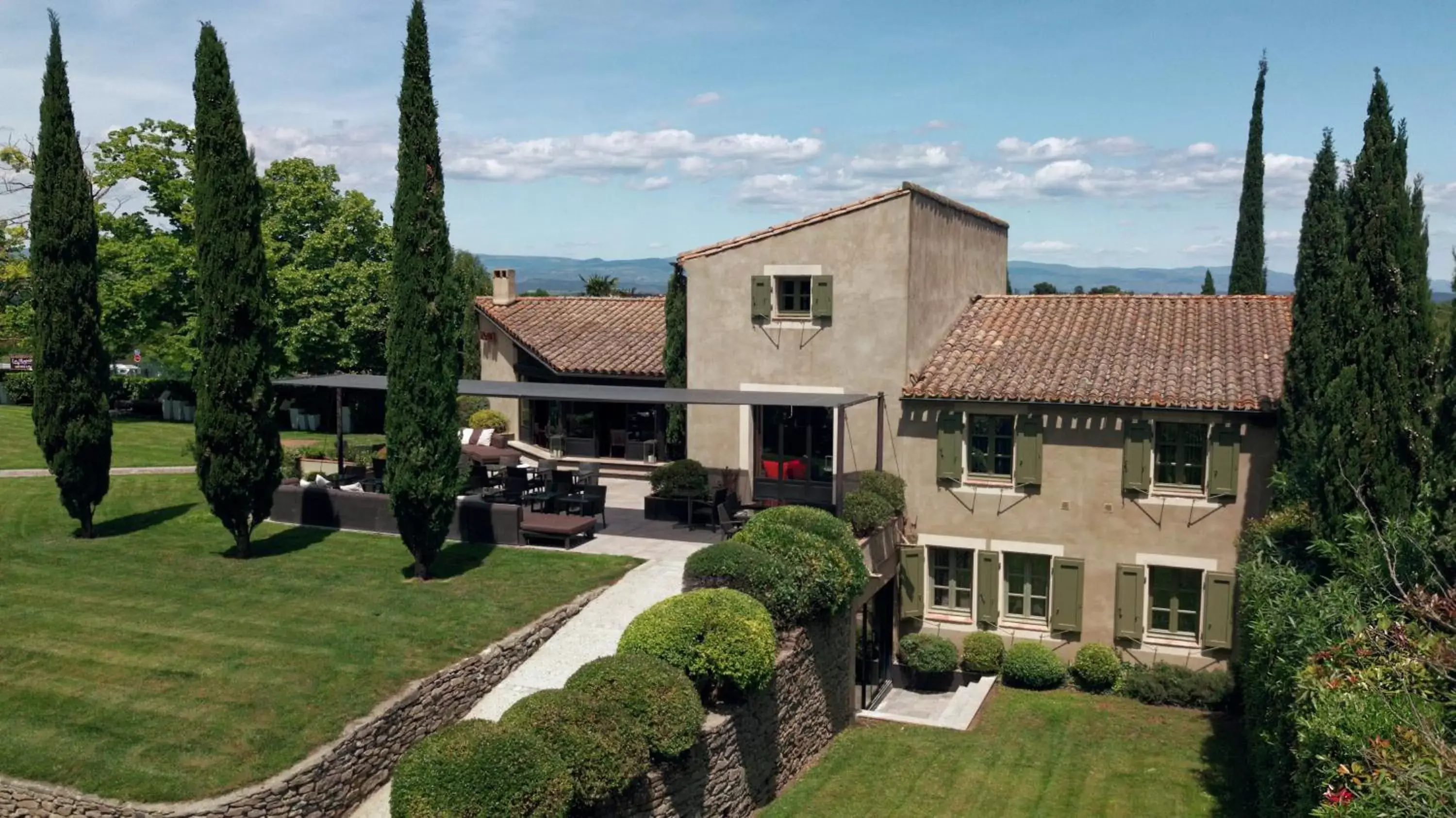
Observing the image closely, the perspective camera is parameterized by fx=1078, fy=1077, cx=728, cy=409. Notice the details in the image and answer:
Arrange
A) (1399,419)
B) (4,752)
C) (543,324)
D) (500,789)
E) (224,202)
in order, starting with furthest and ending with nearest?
1. (543,324)
2. (224,202)
3. (1399,419)
4. (4,752)
5. (500,789)

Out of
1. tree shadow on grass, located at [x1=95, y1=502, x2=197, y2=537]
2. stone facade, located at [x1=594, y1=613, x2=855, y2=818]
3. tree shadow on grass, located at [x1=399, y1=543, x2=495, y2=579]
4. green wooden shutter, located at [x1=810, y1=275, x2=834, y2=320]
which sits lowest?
stone facade, located at [x1=594, y1=613, x2=855, y2=818]

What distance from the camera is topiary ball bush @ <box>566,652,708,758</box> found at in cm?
1248

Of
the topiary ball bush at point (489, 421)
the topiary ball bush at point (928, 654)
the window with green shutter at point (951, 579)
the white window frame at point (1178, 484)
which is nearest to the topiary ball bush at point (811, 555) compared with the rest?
the topiary ball bush at point (928, 654)

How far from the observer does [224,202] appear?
18.3m

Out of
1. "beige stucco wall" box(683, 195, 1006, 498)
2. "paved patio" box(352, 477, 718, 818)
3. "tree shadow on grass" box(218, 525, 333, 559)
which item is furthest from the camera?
"beige stucco wall" box(683, 195, 1006, 498)

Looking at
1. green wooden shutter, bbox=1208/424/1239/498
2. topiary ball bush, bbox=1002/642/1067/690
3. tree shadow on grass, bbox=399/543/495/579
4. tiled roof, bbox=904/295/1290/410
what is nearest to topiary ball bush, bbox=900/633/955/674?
topiary ball bush, bbox=1002/642/1067/690

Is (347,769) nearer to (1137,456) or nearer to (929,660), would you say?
(929,660)

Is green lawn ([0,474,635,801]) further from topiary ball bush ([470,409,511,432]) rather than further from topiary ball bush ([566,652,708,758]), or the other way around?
topiary ball bush ([470,409,511,432])

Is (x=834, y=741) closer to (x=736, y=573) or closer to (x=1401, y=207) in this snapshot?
(x=736, y=573)

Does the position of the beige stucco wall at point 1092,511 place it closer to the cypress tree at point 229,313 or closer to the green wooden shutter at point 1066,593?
the green wooden shutter at point 1066,593

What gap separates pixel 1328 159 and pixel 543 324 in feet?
71.9

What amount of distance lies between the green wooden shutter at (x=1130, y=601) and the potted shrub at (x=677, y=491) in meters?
8.55

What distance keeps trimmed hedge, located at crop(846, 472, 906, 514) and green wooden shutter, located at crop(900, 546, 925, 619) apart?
3.36 feet

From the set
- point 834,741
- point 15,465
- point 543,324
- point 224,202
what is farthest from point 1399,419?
point 15,465
